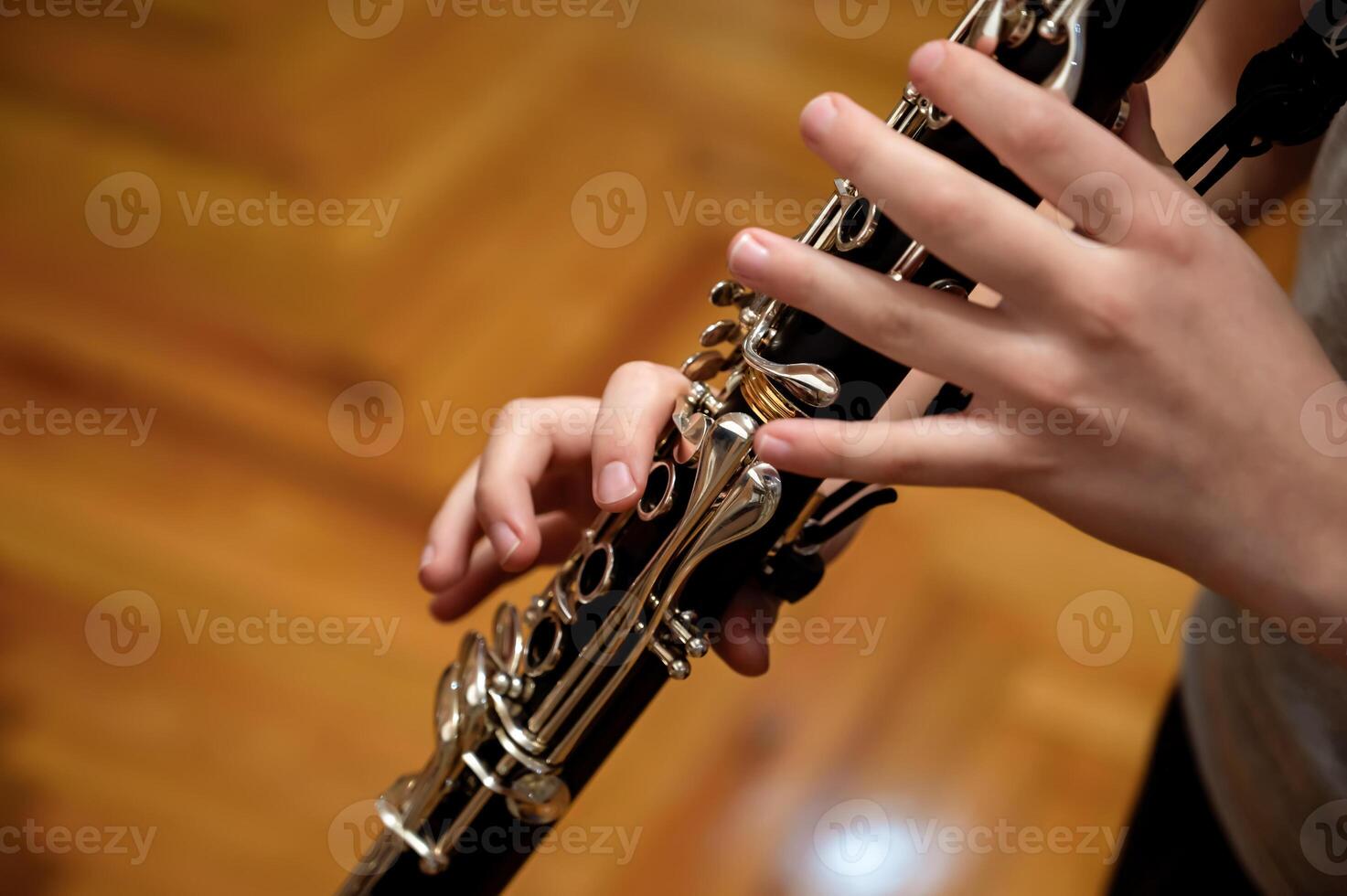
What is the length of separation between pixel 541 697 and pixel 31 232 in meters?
1.03

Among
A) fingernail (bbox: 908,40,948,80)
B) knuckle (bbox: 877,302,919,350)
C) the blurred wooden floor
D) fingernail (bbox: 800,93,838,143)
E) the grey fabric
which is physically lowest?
the blurred wooden floor

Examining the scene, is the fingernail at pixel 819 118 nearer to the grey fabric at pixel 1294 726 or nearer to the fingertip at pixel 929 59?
the fingertip at pixel 929 59

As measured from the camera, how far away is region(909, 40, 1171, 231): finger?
37 centimetres

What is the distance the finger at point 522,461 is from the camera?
2.05 ft

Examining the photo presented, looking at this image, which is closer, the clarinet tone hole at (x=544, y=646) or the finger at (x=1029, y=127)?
the finger at (x=1029, y=127)

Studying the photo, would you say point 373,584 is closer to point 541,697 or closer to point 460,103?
point 541,697

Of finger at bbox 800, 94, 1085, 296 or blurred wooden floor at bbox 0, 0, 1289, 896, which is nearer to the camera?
finger at bbox 800, 94, 1085, 296

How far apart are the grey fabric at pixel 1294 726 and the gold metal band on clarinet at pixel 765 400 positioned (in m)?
0.32

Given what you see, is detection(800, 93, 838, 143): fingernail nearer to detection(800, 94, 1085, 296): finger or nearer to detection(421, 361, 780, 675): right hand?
detection(800, 94, 1085, 296): finger

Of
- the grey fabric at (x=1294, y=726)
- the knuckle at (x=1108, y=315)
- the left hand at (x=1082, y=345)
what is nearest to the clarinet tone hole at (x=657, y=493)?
the left hand at (x=1082, y=345)

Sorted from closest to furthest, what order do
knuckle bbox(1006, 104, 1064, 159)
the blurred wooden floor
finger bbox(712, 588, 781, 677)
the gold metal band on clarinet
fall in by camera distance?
knuckle bbox(1006, 104, 1064, 159)
the gold metal band on clarinet
finger bbox(712, 588, 781, 677)
the blurred wooden floor

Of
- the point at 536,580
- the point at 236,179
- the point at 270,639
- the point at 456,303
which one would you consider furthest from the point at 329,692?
the point at 236,179

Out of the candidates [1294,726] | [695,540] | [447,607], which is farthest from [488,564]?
[1294,726]

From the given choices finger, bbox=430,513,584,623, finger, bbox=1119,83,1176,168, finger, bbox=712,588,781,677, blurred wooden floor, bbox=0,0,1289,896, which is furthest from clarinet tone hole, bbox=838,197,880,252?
blurred wooden floor, bbox=0,0,1289,896
